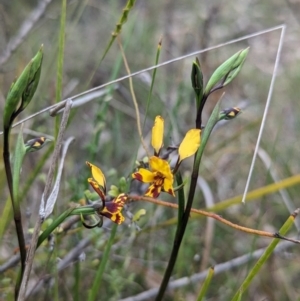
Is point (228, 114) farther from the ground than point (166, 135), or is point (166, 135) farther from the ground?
point (228, 114)

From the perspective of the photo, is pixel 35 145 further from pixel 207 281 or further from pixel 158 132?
pixel 207 281

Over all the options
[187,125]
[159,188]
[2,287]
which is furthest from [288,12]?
[159,188]

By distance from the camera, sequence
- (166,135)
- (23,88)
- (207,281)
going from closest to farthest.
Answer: (23,88), (207,281), (166,135)

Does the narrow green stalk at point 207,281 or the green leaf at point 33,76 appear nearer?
the green leaf at point 33,76

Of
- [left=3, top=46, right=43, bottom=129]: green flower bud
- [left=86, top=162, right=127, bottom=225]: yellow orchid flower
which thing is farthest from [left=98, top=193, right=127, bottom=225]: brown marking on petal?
[left=3, top=46, right=43, bottom=129]: green flower bud

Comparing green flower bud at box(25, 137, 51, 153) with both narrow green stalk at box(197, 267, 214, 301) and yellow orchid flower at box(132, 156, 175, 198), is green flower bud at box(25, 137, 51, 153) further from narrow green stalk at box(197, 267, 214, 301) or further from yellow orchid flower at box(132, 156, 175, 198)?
narrow green stalk at box(197, 267, 214, 301)

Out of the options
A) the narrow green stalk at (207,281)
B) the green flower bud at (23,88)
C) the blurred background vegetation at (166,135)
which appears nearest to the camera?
the green flower bud at (23,88)

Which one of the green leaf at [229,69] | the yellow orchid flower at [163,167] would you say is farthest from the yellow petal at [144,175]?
the green leaf at [229,69]

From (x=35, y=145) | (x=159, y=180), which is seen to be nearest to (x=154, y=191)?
(x=159, y=180)

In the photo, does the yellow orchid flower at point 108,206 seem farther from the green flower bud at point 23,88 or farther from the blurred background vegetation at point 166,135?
the blurred background vegetation at point 166,135
